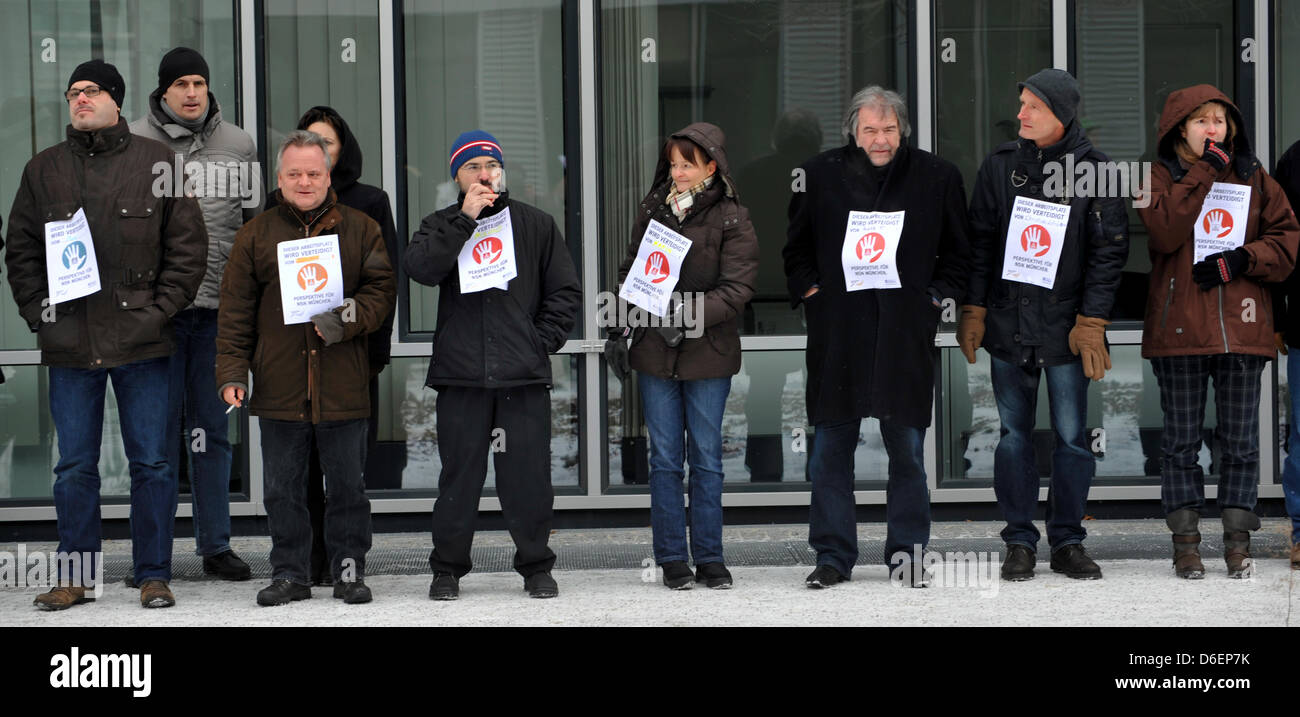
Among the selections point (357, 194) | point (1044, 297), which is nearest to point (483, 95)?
point (357, 194)

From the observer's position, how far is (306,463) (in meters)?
6.45

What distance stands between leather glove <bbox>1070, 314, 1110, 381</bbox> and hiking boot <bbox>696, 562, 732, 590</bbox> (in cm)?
170

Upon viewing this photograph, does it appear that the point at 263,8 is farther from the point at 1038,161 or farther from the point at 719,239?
the point at 1038,161

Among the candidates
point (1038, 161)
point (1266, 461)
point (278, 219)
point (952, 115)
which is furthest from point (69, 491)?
point (1266, 461)

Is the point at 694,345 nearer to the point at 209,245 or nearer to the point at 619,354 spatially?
the point at 619,354

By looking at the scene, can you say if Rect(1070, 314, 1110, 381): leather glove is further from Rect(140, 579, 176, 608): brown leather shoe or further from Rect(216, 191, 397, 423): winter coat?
Rect(140, 579, 176, 608): brown leather shoe

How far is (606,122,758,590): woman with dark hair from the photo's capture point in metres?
6.65

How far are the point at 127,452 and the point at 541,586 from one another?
1.76m

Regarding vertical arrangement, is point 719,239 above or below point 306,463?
above

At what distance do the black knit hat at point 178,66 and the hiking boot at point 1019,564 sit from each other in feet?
13.2

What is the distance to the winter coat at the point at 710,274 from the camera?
664 centimetres

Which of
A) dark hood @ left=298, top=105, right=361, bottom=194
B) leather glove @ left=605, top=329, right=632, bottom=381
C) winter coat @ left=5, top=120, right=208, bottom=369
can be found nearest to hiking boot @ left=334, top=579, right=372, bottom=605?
winter coat @ left=5, top=120, right=208, bottom=369

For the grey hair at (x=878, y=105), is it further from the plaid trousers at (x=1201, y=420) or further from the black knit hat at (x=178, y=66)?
the black knit hat at (x=178, y=66)
